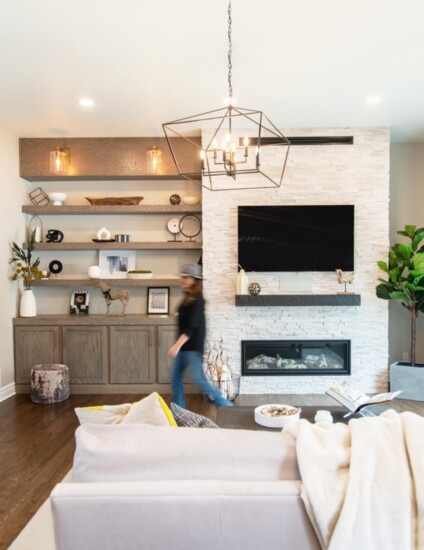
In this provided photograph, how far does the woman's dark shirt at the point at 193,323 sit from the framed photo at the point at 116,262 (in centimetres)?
202

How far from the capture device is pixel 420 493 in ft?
3.89

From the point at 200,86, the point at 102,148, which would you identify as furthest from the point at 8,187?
the point at 200,86

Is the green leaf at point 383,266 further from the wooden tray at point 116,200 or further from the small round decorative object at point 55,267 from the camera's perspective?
the small round decorative object at point 55,267

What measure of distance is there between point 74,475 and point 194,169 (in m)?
4.26

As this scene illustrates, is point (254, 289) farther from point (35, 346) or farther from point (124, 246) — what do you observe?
point (35, 346)

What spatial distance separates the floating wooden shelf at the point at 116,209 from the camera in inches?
210

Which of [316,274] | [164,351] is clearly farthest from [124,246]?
[316,274]

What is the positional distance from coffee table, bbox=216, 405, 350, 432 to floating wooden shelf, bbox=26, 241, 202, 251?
99.6 inches

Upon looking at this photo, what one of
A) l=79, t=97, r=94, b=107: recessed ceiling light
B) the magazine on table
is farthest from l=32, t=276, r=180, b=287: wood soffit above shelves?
the magazine on table

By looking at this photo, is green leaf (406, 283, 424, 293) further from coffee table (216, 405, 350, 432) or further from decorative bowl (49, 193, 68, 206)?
decorative bowl (49, 193, 68, 206)

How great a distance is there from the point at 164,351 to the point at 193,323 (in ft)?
5.04

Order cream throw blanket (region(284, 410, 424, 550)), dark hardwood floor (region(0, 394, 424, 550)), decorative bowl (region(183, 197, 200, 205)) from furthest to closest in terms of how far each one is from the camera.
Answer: decorative bowl (region(183, 197, 200, 205)) → dark hardwood floor (region(0, 394, 424, 550)) → cream throw blanket (region(284, 410, 424, 550))

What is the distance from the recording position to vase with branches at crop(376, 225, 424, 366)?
4.70 m

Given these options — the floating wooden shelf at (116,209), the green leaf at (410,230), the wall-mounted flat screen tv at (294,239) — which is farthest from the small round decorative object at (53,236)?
the green leaf at (410,230)
